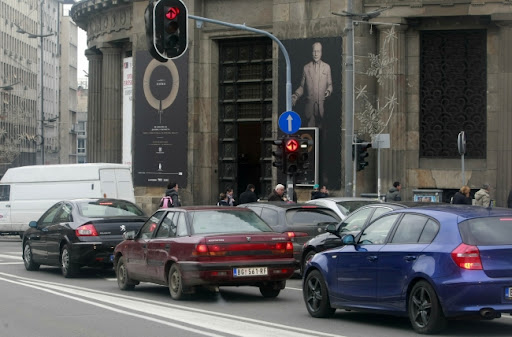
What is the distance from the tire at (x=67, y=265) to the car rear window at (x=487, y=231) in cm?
1093

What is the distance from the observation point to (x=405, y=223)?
41.9ft

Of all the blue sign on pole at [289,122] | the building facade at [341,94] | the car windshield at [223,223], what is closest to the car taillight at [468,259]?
the car windshield at [223,223]

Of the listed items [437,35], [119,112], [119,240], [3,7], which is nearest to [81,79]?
[3,7]

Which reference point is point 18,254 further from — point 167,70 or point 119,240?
point 167,70

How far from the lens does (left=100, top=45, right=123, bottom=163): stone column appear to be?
46.4m

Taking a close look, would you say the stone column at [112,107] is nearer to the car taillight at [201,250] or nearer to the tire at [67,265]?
the tire at [67,265]

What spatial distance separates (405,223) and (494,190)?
22893 millimetres

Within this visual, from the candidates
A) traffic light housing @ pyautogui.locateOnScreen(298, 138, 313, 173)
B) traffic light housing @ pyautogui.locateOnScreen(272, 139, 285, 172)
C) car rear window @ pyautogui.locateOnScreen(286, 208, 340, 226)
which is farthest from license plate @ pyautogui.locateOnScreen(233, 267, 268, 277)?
traffic light housing @ pyautogui.locateOnScreen(298, 138, 313, 173)

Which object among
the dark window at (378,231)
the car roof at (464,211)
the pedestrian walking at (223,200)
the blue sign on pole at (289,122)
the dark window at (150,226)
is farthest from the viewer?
the pedestrian walking at (223,200)

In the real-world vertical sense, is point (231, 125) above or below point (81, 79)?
below

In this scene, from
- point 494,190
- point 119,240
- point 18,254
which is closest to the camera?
point 119,240

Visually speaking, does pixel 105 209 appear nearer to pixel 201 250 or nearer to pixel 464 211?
pixel 201 250

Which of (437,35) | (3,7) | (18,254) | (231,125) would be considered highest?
(3,7)

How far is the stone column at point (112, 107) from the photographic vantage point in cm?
4641
